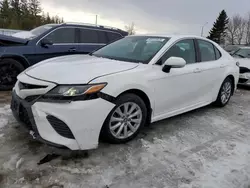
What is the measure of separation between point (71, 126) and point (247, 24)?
71686 mm

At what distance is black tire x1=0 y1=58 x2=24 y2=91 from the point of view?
206 inches

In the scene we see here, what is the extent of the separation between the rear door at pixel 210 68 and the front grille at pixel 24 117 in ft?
9.30

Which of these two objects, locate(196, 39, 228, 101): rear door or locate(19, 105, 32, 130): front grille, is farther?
locate(196, 39, 228, 101): rear door

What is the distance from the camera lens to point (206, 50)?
15.0ft

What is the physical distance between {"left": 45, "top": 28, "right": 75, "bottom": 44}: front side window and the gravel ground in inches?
101

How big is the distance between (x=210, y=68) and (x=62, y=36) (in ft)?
12.0

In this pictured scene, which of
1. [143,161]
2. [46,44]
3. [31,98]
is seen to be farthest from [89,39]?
[143,161]

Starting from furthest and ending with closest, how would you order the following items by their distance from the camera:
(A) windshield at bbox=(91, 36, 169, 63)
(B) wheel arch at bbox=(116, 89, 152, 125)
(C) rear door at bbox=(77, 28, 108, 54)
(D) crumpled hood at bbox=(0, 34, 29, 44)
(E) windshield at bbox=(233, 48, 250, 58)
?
1. (E) windshield at bbox=(233, 48, 250, 58)
2. (C) rear door at bbox=(77, 28, 108, 54)
3. (D) crumpled hood at bbox=(0, 34, 29, 44)
4. (A) windshield at bbox=(91, 36, 169, 63)
5. (B) wheel arch at bbox=(116, 89, 152, 125)

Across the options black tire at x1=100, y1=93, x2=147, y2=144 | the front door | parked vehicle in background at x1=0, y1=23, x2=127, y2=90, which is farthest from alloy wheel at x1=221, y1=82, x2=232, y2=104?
parked vehicle in background at x1=0, y1=23, x2=127, y2=90

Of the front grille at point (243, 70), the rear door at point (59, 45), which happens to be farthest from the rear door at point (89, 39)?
the front grille at point (243, 70)

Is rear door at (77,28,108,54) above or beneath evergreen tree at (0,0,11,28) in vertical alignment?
beneath

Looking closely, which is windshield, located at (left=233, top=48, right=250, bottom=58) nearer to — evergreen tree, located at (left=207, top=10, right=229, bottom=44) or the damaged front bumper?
the damaged front bumper

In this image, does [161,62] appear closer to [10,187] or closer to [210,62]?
[210,62]

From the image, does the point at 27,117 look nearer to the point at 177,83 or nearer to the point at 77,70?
the point at 77,70
